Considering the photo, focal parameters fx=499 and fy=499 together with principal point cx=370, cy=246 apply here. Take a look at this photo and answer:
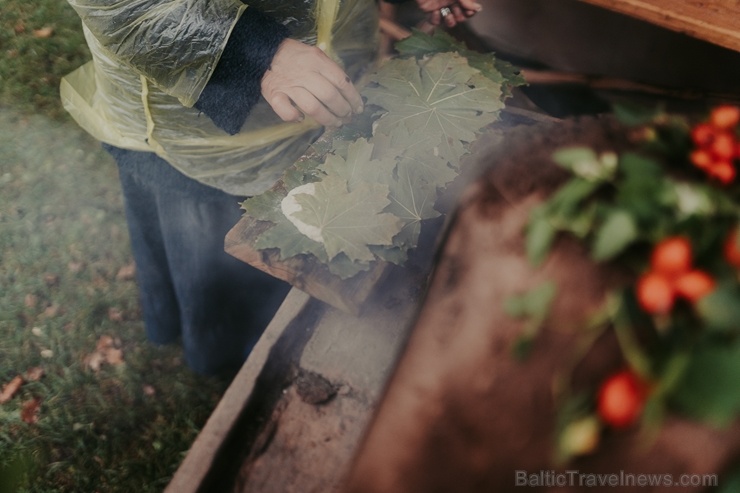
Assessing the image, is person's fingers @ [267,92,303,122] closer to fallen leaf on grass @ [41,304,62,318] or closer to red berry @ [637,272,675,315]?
red berry @ [637,272,675,315]

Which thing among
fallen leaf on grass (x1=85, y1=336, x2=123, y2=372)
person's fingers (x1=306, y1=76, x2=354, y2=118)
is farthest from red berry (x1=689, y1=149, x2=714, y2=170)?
fallen leaf on grass (x1=85, y1=336, x2=123, y2=372)

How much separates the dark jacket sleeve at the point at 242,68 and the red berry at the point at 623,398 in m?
1.40

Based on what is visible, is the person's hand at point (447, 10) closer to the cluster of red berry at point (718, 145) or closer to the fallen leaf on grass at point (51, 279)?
the cluster of red berry at point (718, 145)

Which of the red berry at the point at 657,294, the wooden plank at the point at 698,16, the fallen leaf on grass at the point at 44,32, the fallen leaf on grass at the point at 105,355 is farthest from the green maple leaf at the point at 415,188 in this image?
the fallen leaf on grass at the point at 44,32

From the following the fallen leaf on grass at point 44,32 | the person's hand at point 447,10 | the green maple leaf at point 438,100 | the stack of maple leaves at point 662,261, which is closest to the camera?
the stack of maple leaves at point 662,261

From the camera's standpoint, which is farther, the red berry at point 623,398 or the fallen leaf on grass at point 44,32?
the fallen leaf on grass at point 44,32

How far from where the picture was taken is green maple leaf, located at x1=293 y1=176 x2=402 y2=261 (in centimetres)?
150

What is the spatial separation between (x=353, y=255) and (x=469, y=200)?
56 centimetres

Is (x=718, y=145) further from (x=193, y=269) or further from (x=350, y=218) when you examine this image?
(x=193, y=269)

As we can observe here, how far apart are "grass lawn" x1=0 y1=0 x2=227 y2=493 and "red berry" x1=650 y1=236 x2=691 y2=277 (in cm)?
317

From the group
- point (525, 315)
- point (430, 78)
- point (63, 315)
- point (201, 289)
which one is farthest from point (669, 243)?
point (63, 315)

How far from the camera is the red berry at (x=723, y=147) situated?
0.84m

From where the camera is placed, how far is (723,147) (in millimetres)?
848

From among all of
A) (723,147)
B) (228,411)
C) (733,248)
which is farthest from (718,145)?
(228,411)
